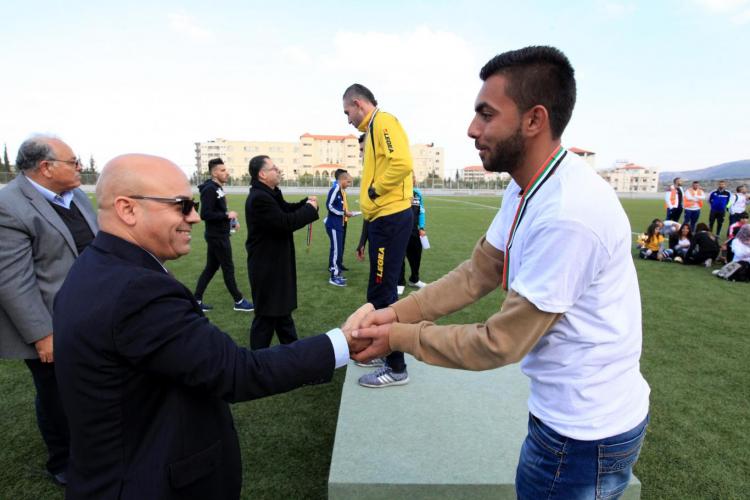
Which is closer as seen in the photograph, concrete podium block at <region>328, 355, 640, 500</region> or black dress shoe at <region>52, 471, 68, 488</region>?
concrete podium block at <region>328, 355, 640, 500</region>

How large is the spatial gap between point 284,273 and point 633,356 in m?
3.30

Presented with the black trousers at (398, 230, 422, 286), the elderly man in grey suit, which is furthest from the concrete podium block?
the black trousers at (398, 230, 422, 286)

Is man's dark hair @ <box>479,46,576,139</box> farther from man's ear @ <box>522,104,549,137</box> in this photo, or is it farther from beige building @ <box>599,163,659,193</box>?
beige building @ <box>599,163,659,193</box>

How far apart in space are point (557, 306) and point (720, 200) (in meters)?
17.9

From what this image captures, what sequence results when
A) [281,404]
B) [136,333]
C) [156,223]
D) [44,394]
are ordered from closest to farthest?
[136,333]
[156,223]
[44,394]
[281,404]

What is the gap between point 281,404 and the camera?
4023mm

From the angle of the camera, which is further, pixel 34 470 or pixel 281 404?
pixel 281 404

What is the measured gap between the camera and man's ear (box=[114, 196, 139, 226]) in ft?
4.77

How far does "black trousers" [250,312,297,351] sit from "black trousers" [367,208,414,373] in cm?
115

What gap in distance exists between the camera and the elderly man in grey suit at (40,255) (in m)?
2.70

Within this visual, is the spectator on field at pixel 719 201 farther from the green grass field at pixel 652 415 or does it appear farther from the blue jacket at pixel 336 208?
the blue jacket at pixel 336 208

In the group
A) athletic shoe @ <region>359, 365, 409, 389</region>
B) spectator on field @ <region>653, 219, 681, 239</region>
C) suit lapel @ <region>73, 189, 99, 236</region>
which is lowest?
athletic shoe @ <region>359, 365, 409, 389</region>

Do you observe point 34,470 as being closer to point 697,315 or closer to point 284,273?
point 284,273

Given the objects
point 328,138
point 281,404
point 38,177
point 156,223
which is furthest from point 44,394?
point 328,138
